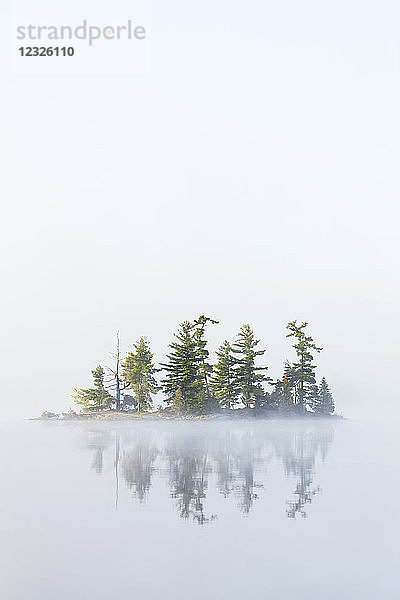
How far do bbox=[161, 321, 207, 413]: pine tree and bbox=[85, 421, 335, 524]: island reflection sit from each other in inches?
118

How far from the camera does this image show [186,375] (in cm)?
3812

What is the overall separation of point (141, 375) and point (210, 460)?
20398 millimetres

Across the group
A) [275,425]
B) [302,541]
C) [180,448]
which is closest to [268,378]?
[275,425]

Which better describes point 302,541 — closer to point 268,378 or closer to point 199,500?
point 199,500

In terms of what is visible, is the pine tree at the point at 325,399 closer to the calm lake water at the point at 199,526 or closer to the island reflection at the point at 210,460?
the island reflection at the point at 210,460

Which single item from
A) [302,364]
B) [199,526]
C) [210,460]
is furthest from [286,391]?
[199,526]

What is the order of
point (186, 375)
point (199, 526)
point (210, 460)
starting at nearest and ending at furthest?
1. point (199, 526)
2. point (210, 460)
3. point (186, 375)

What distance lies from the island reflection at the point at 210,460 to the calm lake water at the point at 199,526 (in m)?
0.06

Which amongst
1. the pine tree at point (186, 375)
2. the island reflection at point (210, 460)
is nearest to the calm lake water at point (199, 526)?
the island reflection at point (210, 460)

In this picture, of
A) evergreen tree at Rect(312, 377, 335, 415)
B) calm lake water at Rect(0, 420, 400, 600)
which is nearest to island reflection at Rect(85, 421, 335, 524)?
calm lake water at Rect(0, 420, 400, 600)

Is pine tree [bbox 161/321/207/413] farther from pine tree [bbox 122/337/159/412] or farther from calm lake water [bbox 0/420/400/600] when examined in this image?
calm lake water [bbox 0/420/400/600]

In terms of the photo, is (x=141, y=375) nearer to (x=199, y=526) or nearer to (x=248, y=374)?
(x=248, y=374)

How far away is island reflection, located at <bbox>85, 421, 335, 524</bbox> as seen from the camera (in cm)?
1328

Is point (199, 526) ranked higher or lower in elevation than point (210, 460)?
lower
